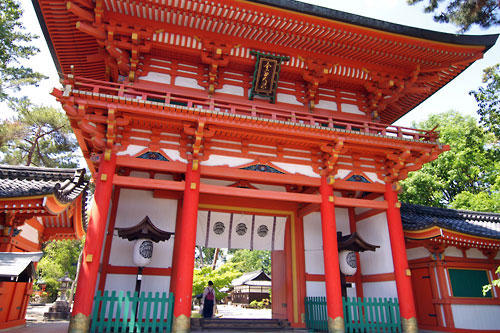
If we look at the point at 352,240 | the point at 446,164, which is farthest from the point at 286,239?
the point at 446,164

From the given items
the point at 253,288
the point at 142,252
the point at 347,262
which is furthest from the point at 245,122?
the point at 253,288

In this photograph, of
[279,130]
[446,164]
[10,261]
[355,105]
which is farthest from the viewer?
[446,164]

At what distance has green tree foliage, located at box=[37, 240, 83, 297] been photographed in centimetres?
2419

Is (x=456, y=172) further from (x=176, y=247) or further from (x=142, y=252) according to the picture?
(x=142, y=252)

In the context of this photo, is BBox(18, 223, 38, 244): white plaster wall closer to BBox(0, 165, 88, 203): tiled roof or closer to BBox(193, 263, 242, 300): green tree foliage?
BBox(0, 165, 88, 203): tiled roof

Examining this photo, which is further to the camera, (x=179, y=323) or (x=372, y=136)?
(x=372, y=136)

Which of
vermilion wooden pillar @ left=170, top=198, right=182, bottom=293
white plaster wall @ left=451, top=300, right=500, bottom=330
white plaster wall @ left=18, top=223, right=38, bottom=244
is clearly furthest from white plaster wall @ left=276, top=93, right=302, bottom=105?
white plaster wall @ left=18, top=223, right=38, bottom=244

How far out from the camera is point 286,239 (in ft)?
33.2

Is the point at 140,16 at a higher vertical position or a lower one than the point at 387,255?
higher

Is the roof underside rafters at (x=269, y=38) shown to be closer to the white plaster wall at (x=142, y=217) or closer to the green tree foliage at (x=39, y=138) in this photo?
the white plaster wall at (x=142, y=217)

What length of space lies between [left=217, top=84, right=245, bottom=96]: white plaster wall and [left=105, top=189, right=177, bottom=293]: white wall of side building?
3469 mm

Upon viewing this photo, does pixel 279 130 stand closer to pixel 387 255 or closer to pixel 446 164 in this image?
pixel 387 255

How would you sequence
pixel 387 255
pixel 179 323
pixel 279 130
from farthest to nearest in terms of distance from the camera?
pixel 387 255 → pixel 279 130 → pixel 179 323

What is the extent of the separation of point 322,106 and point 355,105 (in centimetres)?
119
